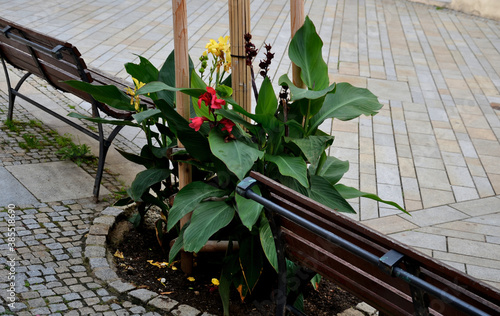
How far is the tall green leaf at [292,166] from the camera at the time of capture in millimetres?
2507

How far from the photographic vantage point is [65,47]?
12.2 ft

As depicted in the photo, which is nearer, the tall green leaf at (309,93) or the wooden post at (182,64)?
the tall green leaf at (309,93)

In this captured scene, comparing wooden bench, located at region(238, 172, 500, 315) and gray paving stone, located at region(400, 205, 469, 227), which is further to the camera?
gray paving stone, located at region(400, 205, 469, 227)

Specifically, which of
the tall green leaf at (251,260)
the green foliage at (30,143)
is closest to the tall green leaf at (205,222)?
the tall green leaf at (251,260)

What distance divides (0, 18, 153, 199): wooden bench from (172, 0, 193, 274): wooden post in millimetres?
918

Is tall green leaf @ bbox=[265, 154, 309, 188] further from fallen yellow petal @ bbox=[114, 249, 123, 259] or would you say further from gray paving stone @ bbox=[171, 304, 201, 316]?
fallen yellow petal @ bbox=[114, 249, 123, 259]

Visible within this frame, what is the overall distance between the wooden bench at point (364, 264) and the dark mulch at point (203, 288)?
383mm

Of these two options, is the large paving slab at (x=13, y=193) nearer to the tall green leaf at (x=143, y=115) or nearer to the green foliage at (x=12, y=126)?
the green foliage at (x=12, y=126)

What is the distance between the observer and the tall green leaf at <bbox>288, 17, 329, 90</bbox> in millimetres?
2869

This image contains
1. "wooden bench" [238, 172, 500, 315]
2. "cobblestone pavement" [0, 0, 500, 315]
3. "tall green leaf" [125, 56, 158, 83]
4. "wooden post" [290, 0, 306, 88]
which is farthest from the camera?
"cobblestone pavement" [0, 0, 500, 315]

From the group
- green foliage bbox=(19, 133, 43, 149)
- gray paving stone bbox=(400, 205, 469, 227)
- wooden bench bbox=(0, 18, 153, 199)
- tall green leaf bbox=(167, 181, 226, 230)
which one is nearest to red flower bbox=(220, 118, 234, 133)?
tall green leaf bbox=(167, 181, 226, 230)

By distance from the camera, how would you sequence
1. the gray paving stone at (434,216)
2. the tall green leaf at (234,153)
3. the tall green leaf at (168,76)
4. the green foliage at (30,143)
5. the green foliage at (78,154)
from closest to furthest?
1. the tall green leaf at (234,153)
2. the tall green leaf at (168,76)
3. the gray paving stone at (434,216)
4. the green foliage at (78,154)
5. the green foliage at (30,143)

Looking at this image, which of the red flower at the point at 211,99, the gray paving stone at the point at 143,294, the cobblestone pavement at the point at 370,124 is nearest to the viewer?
the red flower at the point at 211,99

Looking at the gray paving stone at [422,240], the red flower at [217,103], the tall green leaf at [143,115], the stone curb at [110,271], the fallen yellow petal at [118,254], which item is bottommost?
the gray paving stone at [422,240]
